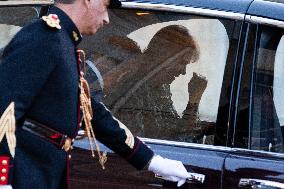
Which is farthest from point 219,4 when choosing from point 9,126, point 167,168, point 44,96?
point 9,126

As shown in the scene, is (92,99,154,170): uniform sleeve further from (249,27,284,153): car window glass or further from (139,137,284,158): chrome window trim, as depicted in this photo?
(249,27,284,153): car window glass

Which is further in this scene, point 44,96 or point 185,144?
point 185,144

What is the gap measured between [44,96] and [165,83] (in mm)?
1228

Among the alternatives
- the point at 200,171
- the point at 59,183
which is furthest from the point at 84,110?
the point at 200,171

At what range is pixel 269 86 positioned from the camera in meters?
3.75

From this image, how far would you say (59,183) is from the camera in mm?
2967

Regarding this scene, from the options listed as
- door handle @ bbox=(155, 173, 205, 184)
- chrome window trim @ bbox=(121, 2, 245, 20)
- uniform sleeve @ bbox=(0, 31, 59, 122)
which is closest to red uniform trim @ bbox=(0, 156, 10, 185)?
uniform sleeve @ bbox=(0, 31, 59, 122)

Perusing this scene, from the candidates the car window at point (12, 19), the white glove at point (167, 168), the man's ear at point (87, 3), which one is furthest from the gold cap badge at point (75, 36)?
the car window at point (12, 19)

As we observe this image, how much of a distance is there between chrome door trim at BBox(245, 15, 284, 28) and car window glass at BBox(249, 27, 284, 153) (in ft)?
0.09

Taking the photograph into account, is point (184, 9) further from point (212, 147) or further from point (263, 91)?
point (212, 147)

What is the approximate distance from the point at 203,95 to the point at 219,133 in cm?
21

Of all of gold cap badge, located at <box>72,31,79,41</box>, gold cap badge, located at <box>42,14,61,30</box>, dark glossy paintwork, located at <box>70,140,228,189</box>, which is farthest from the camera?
dark glossy paintwork, located at <box>70,140,228,189</box>

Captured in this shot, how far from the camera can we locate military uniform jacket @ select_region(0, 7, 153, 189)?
271 cm

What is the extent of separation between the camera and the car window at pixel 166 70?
381 cm
